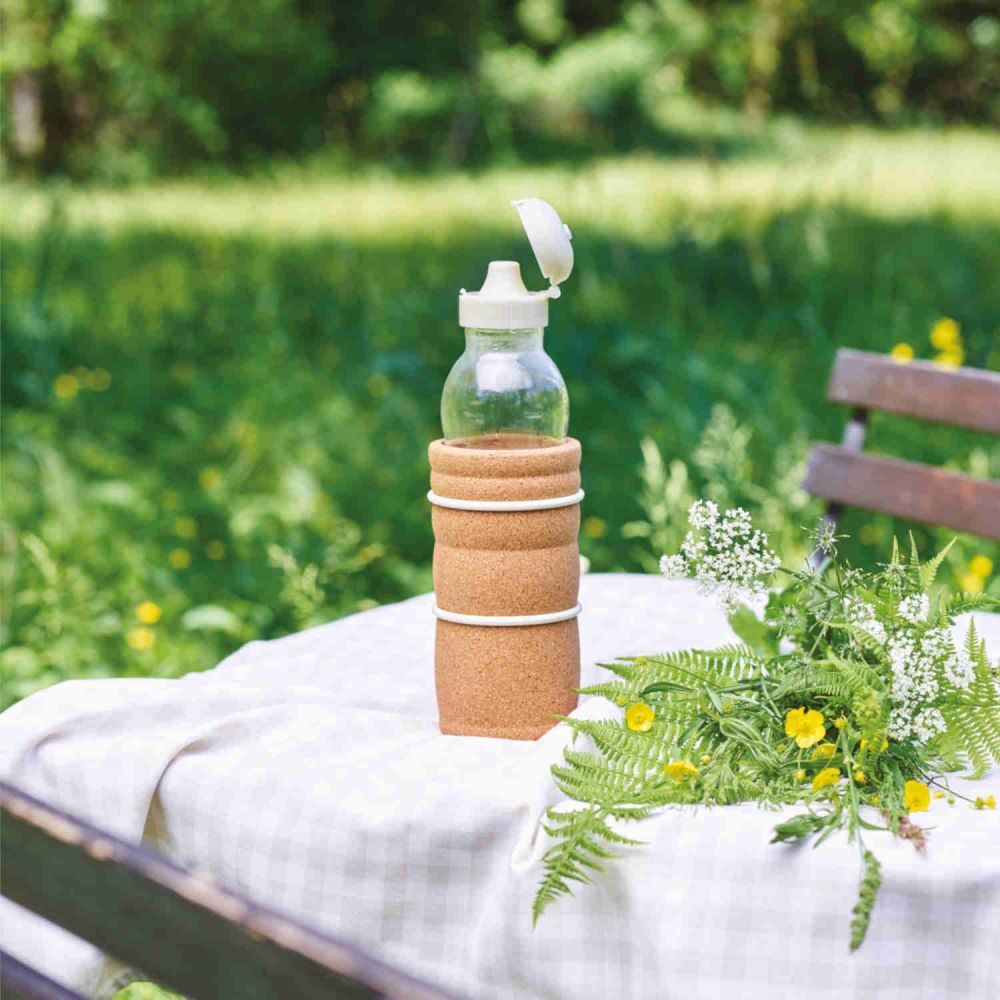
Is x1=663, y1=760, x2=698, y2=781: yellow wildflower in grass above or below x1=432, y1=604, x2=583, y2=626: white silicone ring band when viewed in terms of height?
below

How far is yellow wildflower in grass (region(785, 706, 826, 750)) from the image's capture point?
1.12m

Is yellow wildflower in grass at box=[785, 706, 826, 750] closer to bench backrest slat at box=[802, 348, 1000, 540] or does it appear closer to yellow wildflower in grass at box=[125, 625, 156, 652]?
bench backrest slat at box=[802, 348, 1000, 540]

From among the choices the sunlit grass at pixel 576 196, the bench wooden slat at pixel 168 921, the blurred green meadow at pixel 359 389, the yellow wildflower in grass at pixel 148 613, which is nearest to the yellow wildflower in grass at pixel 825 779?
the bench wooden slat at pixel 168 921

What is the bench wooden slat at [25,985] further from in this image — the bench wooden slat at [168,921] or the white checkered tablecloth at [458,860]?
the white checkered tablecloth at [458,860]

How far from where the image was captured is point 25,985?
774mm

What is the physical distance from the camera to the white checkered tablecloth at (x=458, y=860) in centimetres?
102

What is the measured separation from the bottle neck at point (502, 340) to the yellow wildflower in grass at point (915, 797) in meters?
0.53

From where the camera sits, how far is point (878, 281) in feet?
18.5

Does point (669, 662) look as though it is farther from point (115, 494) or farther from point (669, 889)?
point (115, 494)

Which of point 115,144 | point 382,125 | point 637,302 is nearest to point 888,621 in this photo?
point 637,302

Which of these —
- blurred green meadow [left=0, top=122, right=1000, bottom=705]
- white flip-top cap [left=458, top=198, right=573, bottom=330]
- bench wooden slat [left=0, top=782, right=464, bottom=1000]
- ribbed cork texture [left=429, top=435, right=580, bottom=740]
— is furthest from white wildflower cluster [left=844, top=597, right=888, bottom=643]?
blurred green meadow [left=0, top=122, right=1000, bottom=705]

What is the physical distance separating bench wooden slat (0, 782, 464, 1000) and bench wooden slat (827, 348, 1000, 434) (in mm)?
1952

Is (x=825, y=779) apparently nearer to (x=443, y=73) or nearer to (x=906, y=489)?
(x=906, y=489)

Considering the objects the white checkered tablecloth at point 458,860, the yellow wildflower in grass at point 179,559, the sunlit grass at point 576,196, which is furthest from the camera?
the sunlit grass at point 576,196
